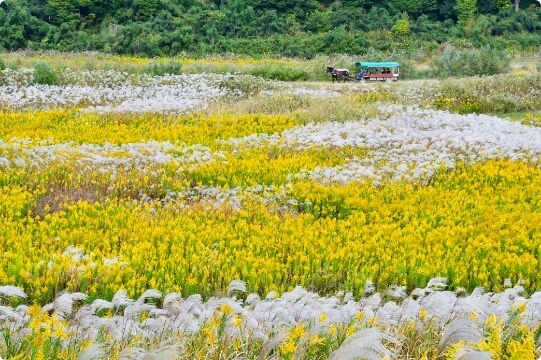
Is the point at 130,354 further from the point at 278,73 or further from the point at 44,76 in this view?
the point at 278,73

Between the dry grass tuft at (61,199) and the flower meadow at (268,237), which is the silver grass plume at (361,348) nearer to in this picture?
the flower meadow at (268,237)

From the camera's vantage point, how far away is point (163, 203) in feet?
29.1

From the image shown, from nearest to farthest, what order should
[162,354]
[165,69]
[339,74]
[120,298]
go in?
1. [162,354]
2. [120,298]
3. [165,69]
4. [339,74]

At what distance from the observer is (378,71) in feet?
91.2

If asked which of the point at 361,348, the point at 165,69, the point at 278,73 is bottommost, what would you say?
the point at 278,73

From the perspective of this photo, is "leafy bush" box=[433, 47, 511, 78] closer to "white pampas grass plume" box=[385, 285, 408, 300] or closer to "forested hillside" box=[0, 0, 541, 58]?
"forested hillside" box=[0, 0, 541, 58]

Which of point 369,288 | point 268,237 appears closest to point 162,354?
point 369,288

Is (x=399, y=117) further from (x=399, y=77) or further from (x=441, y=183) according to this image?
(x=399, y=77)

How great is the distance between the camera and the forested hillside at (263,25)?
38.1 m

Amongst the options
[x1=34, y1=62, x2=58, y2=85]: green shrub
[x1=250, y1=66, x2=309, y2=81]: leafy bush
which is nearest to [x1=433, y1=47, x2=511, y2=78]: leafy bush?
[x1=250, y1=66, x2=309, y2=81]: leafy bush

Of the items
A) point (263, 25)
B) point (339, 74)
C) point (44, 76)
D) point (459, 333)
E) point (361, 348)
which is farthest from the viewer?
point (263, 25)

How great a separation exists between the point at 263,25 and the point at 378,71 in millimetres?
17100

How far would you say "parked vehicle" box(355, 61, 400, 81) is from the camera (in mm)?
27078

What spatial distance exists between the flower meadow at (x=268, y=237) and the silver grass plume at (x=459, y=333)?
1cm
